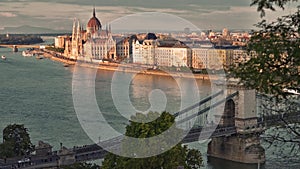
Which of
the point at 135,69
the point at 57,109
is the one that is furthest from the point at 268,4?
the point at 135,69

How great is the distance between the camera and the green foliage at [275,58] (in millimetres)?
1771

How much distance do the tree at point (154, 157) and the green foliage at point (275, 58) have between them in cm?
292

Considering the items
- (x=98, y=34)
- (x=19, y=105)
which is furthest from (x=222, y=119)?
(x=98, y=34)

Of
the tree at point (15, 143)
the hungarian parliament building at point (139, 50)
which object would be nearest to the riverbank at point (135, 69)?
the hungarian parliament building at point (139, 50)

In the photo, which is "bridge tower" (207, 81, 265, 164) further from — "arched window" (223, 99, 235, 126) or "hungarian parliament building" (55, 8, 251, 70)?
"hungarian parliament building" (55, 8, 251, 70)

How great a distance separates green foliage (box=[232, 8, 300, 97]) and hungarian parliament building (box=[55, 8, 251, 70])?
18.1 metres

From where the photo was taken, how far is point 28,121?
1029cm

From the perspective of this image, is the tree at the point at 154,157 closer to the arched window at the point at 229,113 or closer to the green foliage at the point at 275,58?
the green foliage at the point at 275,58

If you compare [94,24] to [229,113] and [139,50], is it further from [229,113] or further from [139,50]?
[229,113]

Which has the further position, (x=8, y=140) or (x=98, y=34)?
(x=98, y=34)

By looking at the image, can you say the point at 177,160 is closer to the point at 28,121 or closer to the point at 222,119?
the point at 222,119

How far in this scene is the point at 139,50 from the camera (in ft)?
99.5

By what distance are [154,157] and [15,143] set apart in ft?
5.50

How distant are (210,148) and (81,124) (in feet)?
8.58
